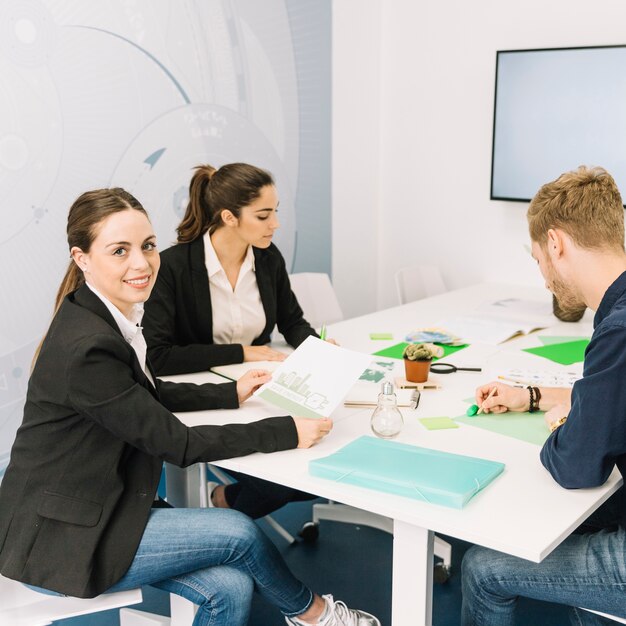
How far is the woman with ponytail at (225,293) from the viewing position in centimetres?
257

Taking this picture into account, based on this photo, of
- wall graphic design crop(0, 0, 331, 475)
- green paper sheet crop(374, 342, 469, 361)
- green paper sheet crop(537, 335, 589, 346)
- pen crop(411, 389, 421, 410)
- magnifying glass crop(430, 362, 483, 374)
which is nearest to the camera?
pen crop(411, 389, 421, 410)

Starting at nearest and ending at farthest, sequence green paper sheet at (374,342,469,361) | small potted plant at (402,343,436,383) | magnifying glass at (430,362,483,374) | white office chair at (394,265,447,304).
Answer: small potted plant at (402,343,436,383)
magnifying glass at (430,362,483,374)
green paper sheet at (374,342,469,361)
white office chair at (394,265,447,304)

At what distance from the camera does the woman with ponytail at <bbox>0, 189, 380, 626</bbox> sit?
5.36 ft

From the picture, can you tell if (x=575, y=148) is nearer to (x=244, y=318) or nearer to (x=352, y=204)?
(x=352, y=204)

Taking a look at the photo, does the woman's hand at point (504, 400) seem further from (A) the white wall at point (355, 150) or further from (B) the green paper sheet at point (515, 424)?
(A) the white wall at point (355, 150)

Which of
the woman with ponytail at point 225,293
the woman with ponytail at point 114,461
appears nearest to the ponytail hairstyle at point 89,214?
the woman with ponytail at point 114,461

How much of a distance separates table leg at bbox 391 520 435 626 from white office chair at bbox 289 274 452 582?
3.44ft

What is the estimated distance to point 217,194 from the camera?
9.03 feet

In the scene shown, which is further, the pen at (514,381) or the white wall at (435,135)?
the white wall at (435,135)

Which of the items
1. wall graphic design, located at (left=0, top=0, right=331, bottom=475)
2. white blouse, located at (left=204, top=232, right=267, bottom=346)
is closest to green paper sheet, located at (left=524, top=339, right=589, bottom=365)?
white blouse, located at (left=204, top=232, right=267, bottom=346)

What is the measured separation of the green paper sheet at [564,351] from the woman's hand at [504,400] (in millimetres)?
582

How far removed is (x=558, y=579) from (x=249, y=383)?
94 centimetres

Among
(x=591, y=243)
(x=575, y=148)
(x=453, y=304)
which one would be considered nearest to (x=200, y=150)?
(x=453, y=304)

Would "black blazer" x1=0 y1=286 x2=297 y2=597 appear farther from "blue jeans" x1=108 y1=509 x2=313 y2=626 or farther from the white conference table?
the white conference table
